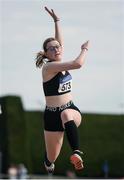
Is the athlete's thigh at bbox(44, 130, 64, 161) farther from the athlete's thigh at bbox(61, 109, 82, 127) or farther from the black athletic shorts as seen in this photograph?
the athlete's thigh at bbox(61, 109, 82, 127)

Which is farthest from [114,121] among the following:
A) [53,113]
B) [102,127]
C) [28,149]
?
[53,113]

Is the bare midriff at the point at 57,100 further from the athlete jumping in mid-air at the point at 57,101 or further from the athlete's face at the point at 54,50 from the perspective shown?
the athlete's face at the point at 54,50

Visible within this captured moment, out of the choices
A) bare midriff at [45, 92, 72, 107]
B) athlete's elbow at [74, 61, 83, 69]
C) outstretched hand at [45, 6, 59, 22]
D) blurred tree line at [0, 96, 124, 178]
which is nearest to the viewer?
athlete's elbow at [74, 61, 83, 69]

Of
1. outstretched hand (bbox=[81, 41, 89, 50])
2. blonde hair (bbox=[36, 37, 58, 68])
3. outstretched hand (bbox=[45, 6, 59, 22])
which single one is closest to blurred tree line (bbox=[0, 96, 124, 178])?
outstretched hand (bbox=[45, 6, 59, 22])

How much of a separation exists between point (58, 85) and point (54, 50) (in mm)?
433

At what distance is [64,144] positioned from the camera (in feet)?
131

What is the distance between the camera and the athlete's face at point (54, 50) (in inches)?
357

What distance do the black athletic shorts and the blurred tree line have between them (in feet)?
100.0

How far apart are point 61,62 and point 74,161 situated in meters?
1.14

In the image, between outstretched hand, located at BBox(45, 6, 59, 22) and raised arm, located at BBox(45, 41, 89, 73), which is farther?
outstretched hand, located at BBox(45, 6, 59, 22)

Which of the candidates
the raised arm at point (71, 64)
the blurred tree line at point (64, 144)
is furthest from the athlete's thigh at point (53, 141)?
the blurred tree line at point (64, 144)

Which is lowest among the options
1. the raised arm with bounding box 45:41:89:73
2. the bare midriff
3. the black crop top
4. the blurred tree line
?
the blurred tree line

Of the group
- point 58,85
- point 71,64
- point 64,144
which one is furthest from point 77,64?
point 64,144

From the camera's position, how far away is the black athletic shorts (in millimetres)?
8984
